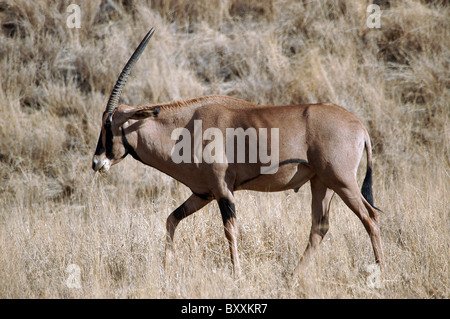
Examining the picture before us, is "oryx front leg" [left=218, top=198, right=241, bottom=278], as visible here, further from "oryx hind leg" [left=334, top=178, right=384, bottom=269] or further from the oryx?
"oryx hind leg" [left=334, top=178, right=384, bottom=269]

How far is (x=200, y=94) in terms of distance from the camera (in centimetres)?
1161

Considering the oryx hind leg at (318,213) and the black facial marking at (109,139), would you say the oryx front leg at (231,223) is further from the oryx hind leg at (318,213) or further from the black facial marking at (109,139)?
the black facial marking at (109,139)

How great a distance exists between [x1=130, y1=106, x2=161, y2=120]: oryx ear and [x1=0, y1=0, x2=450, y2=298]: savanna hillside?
1.62 meters

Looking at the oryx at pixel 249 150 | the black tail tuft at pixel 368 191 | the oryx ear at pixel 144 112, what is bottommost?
the black tail tuft at pixel 368 191

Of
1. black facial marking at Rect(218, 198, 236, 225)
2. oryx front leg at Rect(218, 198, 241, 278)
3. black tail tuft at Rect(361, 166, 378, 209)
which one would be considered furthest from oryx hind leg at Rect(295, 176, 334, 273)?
black facial marking at Rect(218, 198, 236, 225)

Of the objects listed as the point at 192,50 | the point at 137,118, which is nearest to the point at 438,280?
the point at 137,118

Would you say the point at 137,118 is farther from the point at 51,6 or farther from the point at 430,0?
the point at 430,0

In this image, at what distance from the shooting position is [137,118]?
6.62 m

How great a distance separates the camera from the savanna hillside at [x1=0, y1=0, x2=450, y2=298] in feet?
20.7

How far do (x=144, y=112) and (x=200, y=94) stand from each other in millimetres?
5164

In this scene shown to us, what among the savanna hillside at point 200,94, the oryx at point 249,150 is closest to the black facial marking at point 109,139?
the oryx at point 249,150

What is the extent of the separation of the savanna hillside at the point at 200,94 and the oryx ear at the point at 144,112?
162 centimetres

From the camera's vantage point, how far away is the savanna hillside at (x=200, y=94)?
6297 mm
